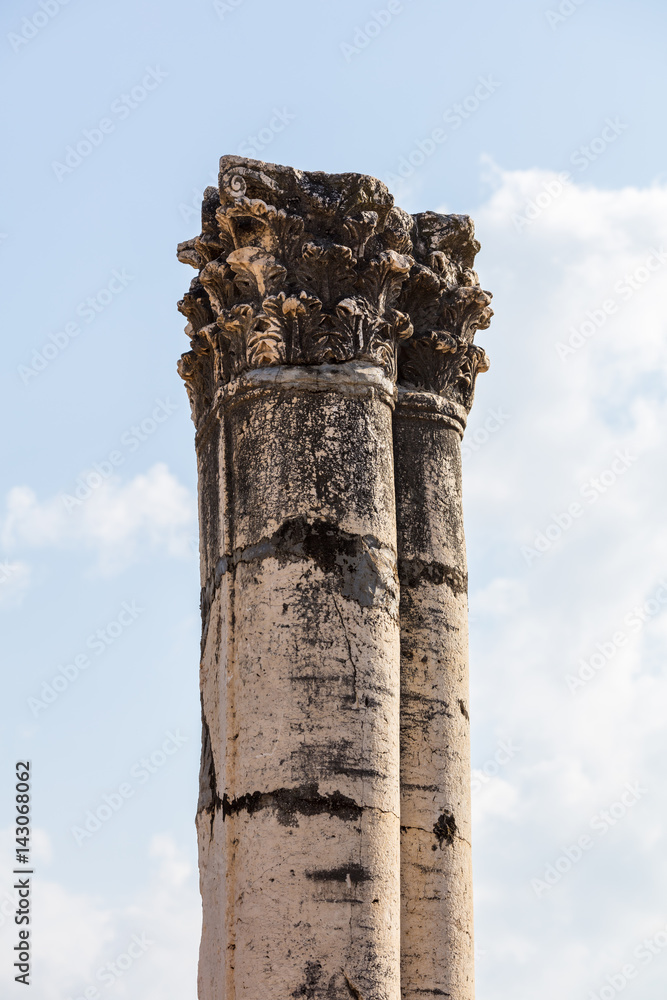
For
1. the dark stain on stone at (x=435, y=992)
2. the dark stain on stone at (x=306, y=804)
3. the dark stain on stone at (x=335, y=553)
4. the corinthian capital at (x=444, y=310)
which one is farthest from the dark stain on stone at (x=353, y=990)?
the corinthian capital at (x=444, y=310)

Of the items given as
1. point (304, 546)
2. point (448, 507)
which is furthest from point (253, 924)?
point (448, 507)

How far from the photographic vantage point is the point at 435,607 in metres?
6.81

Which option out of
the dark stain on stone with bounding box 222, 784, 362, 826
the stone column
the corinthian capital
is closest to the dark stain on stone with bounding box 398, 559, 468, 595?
the stone column

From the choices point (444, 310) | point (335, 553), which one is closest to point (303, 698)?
point (335, 553)

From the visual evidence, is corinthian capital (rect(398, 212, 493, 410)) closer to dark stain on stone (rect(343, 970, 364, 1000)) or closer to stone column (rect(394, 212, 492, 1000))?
stone column (rect(394, 212, 492, 1000))

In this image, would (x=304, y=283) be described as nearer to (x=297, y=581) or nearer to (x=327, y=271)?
(x=327, y=271)

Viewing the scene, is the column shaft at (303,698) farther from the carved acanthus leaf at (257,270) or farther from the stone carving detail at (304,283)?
the carved acanthus leaf at (257,270)

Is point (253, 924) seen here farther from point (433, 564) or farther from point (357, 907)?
point (433, 564)

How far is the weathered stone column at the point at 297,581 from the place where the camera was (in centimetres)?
575

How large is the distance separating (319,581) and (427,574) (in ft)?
2.74

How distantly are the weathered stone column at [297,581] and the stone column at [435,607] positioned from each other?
1.05ft

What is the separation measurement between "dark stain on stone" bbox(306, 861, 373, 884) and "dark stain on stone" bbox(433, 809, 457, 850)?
0.81m

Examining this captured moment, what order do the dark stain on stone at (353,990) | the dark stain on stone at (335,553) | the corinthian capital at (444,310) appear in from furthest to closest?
the corinthian capital at (444,310) → the dark stain on stone at (335,553) → the dark stain on stone at (353,990)

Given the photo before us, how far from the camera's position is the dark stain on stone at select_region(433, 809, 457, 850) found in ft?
21.4
